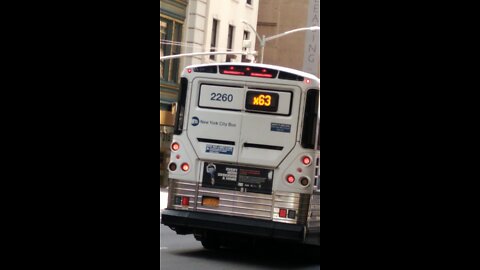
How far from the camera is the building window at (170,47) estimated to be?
28.8 m

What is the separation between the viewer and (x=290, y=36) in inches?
1555

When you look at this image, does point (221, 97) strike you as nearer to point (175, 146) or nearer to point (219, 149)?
point (219, 149)

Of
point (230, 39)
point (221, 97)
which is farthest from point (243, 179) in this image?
point (230, 39)

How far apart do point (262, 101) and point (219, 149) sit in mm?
934

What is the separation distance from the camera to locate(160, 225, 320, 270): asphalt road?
14.5 metres

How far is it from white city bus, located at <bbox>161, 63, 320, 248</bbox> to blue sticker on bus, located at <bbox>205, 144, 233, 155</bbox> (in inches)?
0.6

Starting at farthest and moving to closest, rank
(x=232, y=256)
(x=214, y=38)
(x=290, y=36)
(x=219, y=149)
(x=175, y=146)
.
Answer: (x=290, y=36) → (x=214, y=38) → (x=232, y=256) → (x=175, y=146) → (x=219, y=149)

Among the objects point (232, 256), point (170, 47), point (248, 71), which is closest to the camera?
point (248, 71)

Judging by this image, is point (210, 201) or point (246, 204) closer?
point (246, 204)

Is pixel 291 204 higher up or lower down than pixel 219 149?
lower down

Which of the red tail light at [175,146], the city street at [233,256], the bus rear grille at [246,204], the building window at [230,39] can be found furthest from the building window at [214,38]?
the bus rear grille at [246,204]

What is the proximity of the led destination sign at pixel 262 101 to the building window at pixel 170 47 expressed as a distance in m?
13.7
